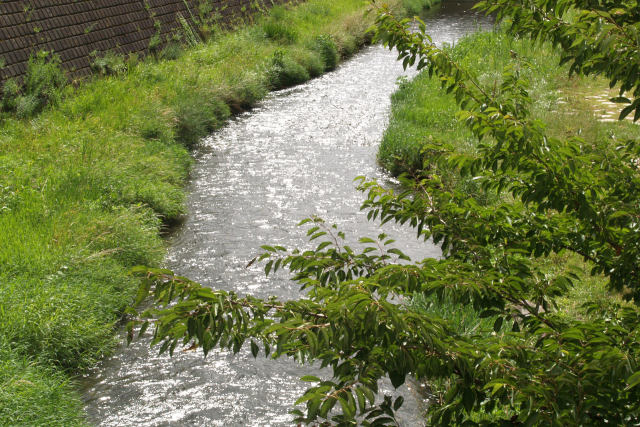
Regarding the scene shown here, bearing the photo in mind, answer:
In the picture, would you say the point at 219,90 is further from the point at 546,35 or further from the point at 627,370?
the point at 627,370

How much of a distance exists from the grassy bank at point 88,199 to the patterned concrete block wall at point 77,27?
23.7 inches

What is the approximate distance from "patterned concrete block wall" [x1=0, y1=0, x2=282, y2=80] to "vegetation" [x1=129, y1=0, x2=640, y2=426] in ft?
28.4

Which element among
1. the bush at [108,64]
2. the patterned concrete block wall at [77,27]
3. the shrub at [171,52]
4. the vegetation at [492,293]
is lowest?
the vegetation at [492,293]

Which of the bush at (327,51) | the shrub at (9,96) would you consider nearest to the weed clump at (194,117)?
the shrub at (9,96)

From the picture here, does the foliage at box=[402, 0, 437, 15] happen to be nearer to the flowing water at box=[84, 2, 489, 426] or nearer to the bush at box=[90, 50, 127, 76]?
the flowing water at box=[84, 2, 489, 426]

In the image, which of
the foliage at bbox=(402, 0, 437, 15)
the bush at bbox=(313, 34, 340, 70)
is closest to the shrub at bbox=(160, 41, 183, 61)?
the bush at bbox=(313, 34, 340, 70)

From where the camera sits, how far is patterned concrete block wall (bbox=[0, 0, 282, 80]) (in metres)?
9.96

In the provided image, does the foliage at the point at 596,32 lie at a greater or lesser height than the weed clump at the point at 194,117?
greater

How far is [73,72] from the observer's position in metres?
11.0

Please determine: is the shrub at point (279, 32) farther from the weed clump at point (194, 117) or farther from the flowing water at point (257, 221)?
the weed clump at point (194, 117)

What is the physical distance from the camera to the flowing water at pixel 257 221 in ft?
15.7

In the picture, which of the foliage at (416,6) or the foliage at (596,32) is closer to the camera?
the foliage at (596,32)

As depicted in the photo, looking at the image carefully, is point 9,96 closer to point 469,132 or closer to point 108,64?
point 108,64

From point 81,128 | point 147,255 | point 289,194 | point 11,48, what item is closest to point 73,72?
point 11,48
